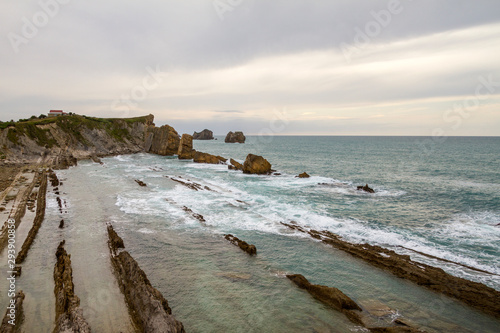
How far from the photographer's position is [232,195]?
1252 inches

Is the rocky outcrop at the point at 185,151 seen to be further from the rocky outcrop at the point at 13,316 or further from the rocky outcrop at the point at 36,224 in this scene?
the rocky outcrop at the point at 13,316

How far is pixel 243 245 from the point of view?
1706cm

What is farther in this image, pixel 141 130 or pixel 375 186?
pixel 141 130

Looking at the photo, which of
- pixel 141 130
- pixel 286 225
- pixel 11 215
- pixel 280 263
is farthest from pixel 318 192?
pixel 141 130

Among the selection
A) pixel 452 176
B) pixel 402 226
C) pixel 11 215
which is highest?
pixel 452 176

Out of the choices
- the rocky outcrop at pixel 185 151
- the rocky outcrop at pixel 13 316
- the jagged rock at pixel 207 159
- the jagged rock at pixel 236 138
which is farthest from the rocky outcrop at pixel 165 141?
the jagged rock at pixel 236 138

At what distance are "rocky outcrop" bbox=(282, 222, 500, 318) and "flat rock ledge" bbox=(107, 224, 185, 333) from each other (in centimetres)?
1157

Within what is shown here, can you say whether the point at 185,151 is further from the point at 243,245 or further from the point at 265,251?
the point at 265,251

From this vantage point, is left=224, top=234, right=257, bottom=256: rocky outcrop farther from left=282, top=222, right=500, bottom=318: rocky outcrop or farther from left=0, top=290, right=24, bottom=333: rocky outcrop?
left=0, top=290, right=24, bottom=333: rocky outcrop

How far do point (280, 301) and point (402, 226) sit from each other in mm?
14933

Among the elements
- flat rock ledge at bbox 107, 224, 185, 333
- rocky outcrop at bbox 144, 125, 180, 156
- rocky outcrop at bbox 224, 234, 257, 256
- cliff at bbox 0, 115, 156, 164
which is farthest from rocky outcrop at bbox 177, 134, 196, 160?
flat rock ledge at bbox 107, 224, 185, 333

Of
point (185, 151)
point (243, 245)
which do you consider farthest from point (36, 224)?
point (185, 151)

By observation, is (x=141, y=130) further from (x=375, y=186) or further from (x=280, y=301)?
(x=280, y=301)

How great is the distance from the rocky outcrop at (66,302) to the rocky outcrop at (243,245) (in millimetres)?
9013
